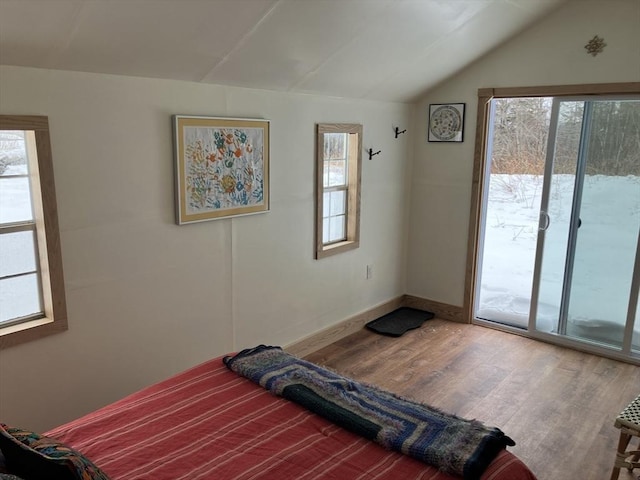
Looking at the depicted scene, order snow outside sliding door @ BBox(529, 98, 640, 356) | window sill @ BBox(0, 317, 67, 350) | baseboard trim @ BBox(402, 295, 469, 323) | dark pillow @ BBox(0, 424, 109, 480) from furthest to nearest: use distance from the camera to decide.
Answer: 1. baseboard trim @ BBox(402, 295, 469, 323)
2. snow outside sliding door @ BBox(529, 98, 640, 356)
3. window sill @ BBox(0, 317, 67, 350)
4. dark pillow @ BBox(0, 424, 109, 480)

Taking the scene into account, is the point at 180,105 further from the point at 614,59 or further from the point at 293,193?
the point at 614,59

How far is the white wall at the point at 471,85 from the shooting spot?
3.75 metres

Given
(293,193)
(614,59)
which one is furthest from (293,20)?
(614,59)

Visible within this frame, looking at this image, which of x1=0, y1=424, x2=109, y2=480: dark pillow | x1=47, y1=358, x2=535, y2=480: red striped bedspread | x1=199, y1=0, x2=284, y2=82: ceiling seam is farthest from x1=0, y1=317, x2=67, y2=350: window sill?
x1=199, y1=0, x2=284, y2=82: ceiling seam

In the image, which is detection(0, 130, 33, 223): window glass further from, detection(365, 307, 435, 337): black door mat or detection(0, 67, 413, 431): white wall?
detection(365, 307, 435, 337): black door mat

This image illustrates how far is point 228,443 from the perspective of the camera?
193 cm

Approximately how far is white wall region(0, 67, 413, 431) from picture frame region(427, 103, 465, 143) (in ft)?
3.06

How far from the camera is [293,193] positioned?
3736 millimetres

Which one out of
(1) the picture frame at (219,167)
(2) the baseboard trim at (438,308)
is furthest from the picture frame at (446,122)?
(1) the picture frame at (219,167)

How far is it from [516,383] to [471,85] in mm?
2469

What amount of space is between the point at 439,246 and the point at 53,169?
3441 millimetres

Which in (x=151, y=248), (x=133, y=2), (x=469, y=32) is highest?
(x=469, y=32)

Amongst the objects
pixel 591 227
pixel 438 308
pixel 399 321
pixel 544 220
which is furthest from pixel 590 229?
pixel 399 321

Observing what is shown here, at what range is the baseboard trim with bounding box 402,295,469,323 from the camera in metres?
4.84
